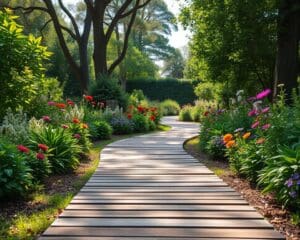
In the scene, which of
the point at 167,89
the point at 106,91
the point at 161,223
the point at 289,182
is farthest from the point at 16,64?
the point at 167,89

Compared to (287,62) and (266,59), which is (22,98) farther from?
(266,59)

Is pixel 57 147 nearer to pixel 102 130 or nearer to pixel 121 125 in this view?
pixel 102 130

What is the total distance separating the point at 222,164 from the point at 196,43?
20.8 ft

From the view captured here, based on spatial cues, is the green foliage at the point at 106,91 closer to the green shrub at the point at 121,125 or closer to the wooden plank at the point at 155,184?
the green shrub at the point at 121,125

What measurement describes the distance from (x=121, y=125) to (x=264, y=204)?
7998 millimetres

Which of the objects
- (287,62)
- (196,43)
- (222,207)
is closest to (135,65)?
(196,43)

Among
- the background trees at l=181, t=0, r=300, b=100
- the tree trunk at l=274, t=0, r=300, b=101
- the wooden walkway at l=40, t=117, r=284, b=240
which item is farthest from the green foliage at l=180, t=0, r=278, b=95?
the wooden walkway at l=40, t=117, r=284, b=240

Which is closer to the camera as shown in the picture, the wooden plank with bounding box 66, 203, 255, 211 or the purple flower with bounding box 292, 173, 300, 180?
the purple flower with bounding box 292, 173, 300, 180

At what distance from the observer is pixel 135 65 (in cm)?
3431

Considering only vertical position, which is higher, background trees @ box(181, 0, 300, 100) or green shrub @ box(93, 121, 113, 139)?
background trees @ box(181, 0, 300, 100)

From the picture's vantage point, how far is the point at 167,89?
1211 inches

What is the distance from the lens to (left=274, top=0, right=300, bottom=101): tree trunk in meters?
9.43

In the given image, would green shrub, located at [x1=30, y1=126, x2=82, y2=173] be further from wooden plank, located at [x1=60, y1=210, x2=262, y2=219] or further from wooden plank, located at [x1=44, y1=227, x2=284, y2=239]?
wooden plank, located at [x1=44, y1=227, x2=284, y2=239]

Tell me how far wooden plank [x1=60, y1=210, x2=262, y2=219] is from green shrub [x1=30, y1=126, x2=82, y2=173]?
207 cm
